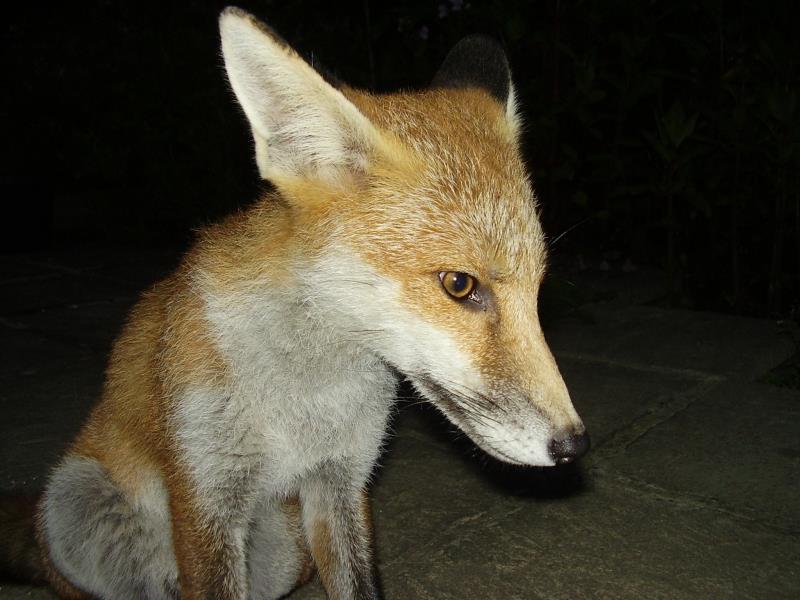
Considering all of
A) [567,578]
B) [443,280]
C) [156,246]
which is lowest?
[156,246]

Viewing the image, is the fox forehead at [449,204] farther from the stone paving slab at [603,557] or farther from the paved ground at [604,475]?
the stone paving slab at [603,557]

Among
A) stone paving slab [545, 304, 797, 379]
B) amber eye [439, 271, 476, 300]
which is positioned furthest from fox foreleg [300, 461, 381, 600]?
stone paving slab [545, 304, 797, 379]

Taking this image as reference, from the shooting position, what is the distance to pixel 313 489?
2385 mm

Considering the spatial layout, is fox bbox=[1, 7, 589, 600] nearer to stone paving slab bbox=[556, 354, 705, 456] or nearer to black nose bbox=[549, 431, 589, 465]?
black nose bbox=[549, 431, 589, 465]

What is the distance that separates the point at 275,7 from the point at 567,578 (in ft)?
24.3

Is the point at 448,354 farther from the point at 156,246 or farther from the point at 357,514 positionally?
the point at 156,246

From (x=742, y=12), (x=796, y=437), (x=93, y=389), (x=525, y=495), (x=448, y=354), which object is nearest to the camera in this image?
(x=448, y=354)

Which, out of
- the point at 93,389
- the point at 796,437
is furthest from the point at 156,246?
the point at 796,437

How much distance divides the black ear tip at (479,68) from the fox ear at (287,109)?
28.2 inches

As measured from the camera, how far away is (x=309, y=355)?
2.12 m

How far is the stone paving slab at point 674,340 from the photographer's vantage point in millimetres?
4223

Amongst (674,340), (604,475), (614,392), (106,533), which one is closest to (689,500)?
(604,475)

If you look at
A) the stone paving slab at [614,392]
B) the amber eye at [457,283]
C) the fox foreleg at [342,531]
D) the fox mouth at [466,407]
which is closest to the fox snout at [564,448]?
the fox mouth at [466,407]

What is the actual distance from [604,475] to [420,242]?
1531 mm
